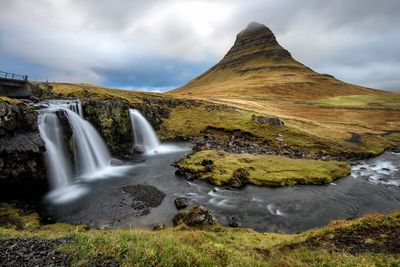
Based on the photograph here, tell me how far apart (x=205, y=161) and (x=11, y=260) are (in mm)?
33108

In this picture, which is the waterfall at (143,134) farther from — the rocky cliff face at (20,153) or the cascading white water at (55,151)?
the rocky cliff face at (20,153)

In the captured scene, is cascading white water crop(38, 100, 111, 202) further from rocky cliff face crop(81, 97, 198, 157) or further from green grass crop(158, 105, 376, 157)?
green grass crop(158, 105, 376, 157)

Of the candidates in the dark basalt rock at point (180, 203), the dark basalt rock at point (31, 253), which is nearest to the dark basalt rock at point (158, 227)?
the dark basalt rock at point (180, 203)

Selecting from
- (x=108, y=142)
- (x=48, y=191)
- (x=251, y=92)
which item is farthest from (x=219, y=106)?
(x=251, y=92)

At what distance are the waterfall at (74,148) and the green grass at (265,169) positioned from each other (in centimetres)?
1338

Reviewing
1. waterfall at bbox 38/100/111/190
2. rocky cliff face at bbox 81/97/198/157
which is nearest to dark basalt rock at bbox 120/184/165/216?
waterfall at bbox 38/100/111/190

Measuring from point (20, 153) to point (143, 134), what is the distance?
32501 mm

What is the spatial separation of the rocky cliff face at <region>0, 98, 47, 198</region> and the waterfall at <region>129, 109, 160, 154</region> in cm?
2492

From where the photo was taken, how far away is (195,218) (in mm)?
24281

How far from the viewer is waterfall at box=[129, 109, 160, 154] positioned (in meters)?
59.5

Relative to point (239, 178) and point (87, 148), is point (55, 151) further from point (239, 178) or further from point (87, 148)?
point (239, 178)

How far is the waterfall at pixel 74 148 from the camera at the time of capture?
36.1 meters

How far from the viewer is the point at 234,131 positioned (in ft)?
218

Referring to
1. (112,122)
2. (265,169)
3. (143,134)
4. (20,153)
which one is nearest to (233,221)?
(265,169)
